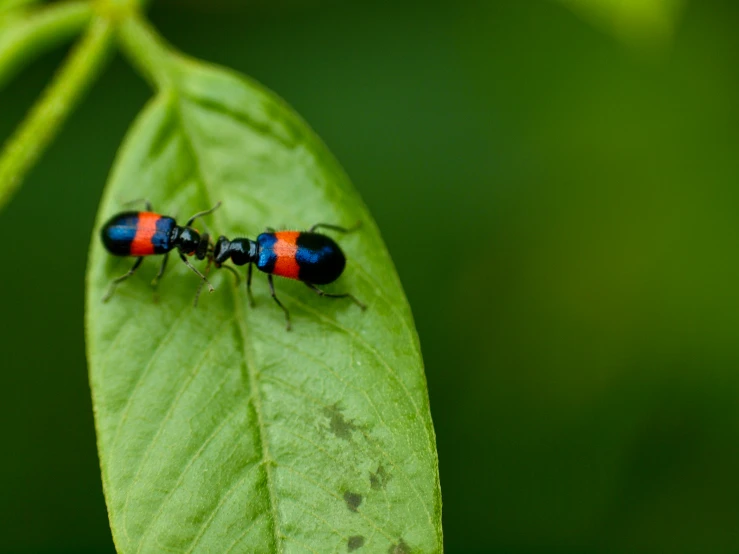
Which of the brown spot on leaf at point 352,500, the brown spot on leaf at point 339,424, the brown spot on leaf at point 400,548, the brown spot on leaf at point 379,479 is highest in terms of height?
the brown spot on leaf at point 339,424

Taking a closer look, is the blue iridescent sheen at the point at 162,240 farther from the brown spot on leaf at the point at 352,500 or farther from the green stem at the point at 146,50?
the brown spot on leaf at the point at 352,500

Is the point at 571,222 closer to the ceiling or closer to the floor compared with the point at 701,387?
closer to the ceiling

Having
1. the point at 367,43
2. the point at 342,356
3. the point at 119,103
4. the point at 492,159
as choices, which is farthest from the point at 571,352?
the point at 119,103

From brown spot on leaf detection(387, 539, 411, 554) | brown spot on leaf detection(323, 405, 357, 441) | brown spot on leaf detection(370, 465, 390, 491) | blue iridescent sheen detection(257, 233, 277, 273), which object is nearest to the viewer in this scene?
brown spot on leaf detection(387, 539, 411, 554)

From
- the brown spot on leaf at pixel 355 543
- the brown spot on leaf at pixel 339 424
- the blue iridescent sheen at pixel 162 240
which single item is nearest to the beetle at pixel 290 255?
the blue iridescent sheen at pixel 162 240

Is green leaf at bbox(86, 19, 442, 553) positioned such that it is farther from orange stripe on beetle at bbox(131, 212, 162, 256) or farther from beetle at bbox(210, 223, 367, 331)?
orange stripe on beetle at bbox(131, 212, 162, 256)

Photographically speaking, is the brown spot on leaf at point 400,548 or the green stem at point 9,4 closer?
the brown spot on leaf at point 400,548

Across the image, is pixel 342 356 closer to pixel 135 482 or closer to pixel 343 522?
pixel 343 522

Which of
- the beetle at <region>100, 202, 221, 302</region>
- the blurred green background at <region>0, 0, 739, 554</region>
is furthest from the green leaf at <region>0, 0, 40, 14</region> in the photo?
the blurred green background at <region>0, 0, 739, 554</region>
